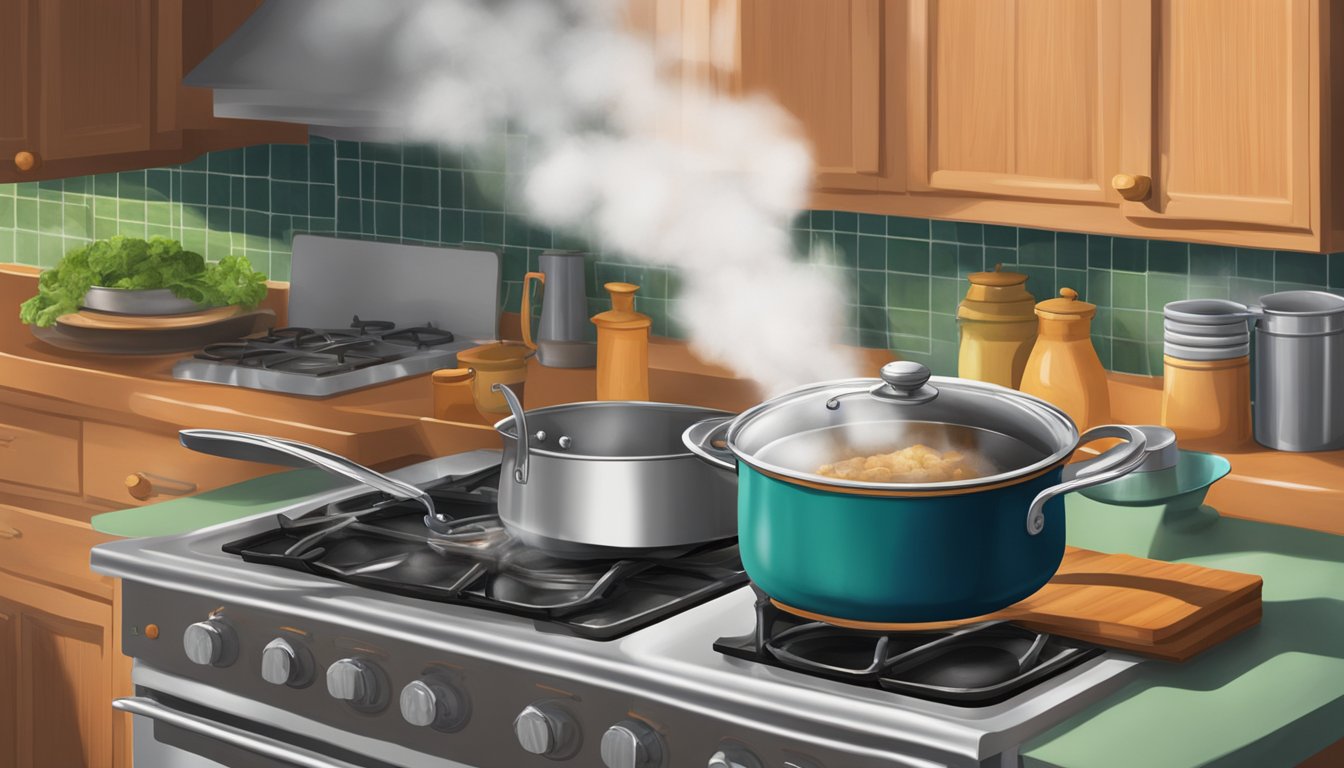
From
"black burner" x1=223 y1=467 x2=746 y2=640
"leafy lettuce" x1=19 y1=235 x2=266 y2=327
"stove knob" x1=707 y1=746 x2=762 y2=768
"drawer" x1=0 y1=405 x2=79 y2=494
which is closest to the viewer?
"stove knob" x1=707 y1=746 x2=762 y2=768

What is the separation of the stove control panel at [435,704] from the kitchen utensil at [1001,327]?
3.61 feet

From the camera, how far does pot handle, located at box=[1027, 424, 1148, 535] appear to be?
1609 millimetres

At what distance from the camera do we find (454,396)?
2.75 m

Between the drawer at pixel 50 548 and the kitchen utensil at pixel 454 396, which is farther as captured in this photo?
the drawer at pixel 50 548

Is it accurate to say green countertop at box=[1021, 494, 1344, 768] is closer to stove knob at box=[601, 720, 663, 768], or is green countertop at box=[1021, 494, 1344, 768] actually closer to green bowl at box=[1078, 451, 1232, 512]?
green bowl at box=[1078, 451, 1232, 512]

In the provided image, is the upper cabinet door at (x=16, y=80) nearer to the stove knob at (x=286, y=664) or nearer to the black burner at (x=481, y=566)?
the black burner at (x=481, y=566)

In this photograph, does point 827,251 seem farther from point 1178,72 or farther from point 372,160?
point 372,160

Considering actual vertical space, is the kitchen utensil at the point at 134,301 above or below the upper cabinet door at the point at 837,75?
below

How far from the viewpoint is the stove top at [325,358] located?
2.98m

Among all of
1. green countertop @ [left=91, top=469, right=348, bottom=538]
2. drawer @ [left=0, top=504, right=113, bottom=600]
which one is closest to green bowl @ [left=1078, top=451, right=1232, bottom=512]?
green countertop @ [left=91, top=469, right=348, bottom=538]

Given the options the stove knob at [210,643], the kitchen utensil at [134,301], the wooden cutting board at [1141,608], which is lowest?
the stove knob at [210,643]

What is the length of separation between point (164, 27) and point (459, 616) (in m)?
1.92

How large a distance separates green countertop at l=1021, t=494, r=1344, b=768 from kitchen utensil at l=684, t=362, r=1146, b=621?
0.17m

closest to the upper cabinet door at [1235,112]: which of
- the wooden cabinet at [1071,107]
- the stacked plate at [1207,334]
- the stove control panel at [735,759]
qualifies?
the wooden cabinet at [1071,107]
